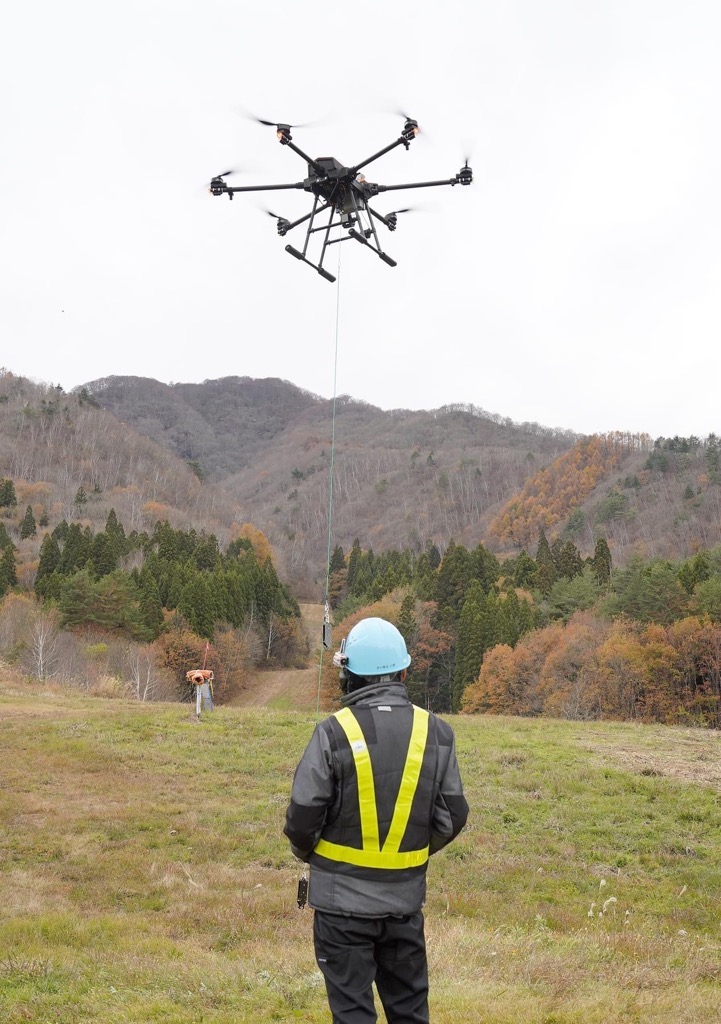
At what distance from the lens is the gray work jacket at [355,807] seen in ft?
11.0

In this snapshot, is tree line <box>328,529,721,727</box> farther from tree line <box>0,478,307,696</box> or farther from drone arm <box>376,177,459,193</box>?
drone arm <box>376,177,459,193</box>

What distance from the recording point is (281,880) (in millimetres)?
9180

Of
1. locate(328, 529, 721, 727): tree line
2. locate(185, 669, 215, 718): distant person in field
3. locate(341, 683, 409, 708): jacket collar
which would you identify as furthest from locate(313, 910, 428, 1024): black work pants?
locate(328, 529, 721, 727): tree line

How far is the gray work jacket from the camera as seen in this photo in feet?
11.0

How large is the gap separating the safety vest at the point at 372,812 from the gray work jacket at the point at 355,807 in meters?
0.02

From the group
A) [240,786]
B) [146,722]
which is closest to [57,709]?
[146,722]

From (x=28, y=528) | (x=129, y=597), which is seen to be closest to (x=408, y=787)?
(x=129, y=597)

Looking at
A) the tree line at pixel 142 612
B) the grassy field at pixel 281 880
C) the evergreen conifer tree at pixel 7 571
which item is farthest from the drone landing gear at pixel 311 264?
the evergreen conifer tree at pixel 7 571

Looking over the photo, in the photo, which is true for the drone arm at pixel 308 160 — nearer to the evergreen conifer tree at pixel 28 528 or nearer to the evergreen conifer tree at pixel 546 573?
the evergreen conifer tree at pixel 546 573

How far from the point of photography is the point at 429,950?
20.5ft

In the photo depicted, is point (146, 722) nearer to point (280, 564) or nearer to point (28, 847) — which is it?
point (28, 847)

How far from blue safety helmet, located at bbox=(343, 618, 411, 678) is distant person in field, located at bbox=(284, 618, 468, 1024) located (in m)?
0.12

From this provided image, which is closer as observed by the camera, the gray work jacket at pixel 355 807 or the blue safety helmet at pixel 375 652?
the gray work jacket at pixel 355 807

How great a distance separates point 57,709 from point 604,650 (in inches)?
1505
